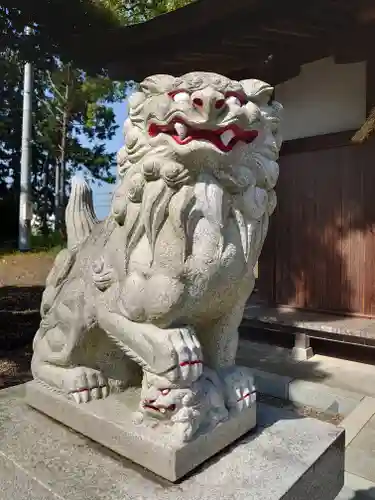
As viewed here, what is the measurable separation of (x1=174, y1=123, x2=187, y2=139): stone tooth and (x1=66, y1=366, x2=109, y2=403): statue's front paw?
820 millimetres

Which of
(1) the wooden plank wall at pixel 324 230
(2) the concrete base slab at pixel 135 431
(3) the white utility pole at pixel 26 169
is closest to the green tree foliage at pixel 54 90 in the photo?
(3) the white utility pole at pixel 26 169

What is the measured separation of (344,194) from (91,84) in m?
6.92

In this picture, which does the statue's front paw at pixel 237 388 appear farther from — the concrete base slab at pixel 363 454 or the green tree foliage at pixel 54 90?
the green tree foliage at pixel 54 90

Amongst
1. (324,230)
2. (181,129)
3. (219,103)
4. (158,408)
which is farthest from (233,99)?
(324,230)

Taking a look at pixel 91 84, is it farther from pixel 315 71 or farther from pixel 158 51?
pixel 315 71

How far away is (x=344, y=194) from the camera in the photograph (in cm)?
379

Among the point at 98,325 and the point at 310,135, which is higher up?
the point at 310,135

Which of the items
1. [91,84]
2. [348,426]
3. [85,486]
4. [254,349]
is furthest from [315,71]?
[91,84]

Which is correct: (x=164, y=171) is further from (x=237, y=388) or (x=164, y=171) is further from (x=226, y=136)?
(x=237, y=388)

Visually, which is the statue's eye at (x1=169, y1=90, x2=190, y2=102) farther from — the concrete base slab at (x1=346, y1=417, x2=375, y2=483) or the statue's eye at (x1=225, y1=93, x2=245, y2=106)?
the concrete base slab at (x1=346, y1=417, x2=375, y2=483)

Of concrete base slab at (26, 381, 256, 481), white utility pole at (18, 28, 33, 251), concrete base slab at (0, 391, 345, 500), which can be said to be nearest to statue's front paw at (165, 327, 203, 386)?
concrete base slab at (26, 381, 256, 481)

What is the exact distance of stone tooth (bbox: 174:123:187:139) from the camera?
41.4 inches

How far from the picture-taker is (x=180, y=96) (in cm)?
106

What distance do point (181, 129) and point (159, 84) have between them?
158mm
